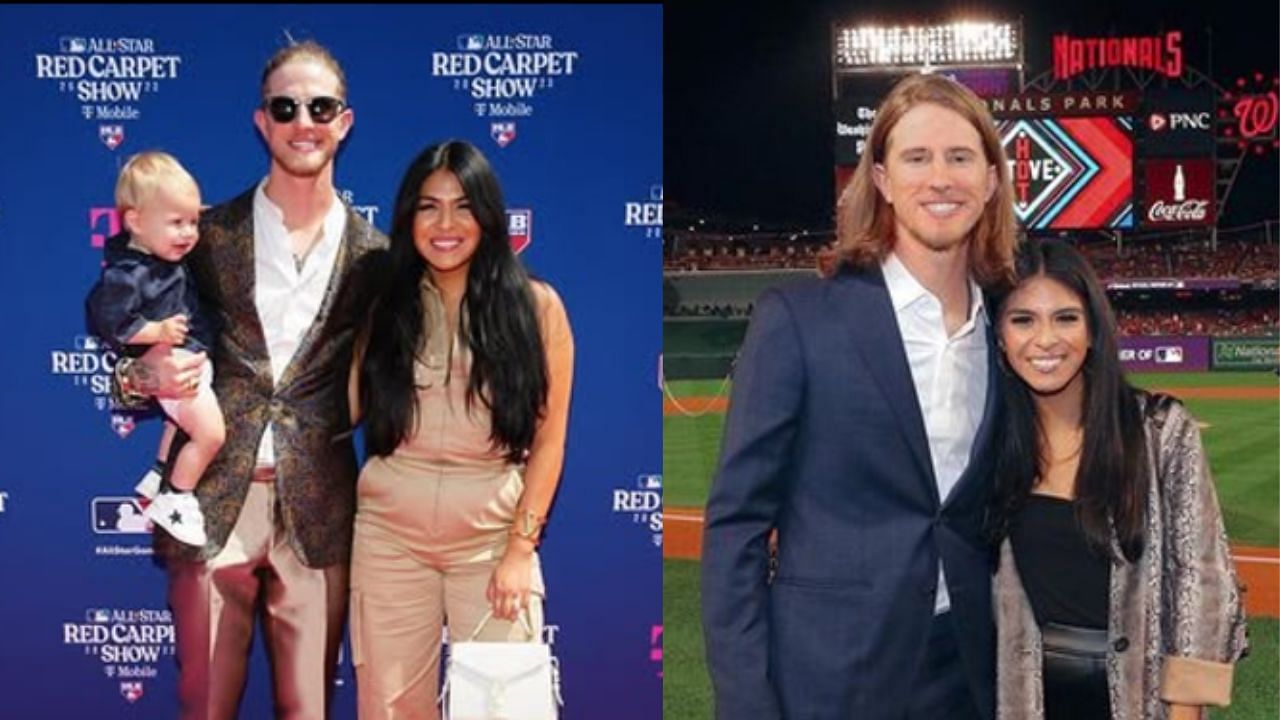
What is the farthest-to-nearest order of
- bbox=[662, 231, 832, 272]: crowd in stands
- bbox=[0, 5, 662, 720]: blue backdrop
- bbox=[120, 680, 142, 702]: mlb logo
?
bbox=[662, 231, 832, 272]: crowd in stands < bbox=[120, 680, 142, 702]: mlb logo < bbox=[0, 5, 662, 720]: blue backdrop

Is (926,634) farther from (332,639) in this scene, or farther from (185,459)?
(185,459)

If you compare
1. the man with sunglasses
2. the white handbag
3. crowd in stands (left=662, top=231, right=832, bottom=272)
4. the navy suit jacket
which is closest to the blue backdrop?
the man with sunglasses

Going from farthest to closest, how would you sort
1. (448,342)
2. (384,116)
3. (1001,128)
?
1. (1001,128)
2. (384,116)
3. (448,342)

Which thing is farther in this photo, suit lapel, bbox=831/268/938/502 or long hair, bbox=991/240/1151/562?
long hair, bbox=991/240/1151/562

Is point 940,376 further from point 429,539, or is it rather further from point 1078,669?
point 429,539

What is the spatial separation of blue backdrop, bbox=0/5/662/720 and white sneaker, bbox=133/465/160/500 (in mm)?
34

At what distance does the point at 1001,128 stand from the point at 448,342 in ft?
5.88

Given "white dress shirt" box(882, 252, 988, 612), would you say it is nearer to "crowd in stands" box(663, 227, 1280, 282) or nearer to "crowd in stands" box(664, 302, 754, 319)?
"crowd in stands" box(663, 227, 1280, 282)

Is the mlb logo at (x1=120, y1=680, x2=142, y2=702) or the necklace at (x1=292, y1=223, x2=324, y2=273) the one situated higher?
the necklace at (x1=292, y1=223, x2=324, y2=273)

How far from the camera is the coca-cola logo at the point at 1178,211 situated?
14.8 ft

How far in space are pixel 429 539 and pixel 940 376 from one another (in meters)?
1.49

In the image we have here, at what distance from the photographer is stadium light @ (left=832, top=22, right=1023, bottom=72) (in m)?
4.24

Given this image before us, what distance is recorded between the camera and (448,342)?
3.65 metres

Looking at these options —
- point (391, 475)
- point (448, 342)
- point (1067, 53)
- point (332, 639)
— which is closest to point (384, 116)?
point (448, 342)
